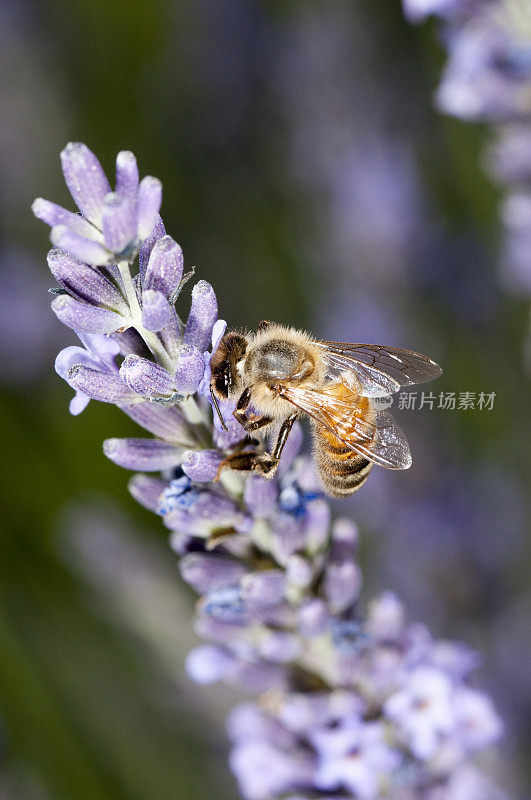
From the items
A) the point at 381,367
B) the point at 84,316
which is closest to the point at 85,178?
the point at 84,316

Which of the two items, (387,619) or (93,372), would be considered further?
(387,619)

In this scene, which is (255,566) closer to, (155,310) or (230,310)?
(155,310)

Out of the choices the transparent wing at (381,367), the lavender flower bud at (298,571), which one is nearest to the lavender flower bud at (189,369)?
the lavender flower bud at (298,571)

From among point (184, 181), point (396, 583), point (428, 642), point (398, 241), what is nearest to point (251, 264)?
point (184, 181)

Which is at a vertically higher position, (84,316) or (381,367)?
(381,367)

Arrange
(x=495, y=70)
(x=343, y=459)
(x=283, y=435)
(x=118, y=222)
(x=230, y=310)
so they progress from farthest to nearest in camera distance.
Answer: (x=230, y=310) < (x=495, y=70) < (x=343, y=459) < (x=283, y=435) < (x=118, y=222)

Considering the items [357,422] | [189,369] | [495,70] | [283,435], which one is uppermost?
[495,70]

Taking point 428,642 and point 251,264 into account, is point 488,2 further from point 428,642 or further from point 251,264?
point 251,264

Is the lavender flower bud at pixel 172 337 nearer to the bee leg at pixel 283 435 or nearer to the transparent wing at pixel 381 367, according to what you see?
the bee leg at pixel 283 435
